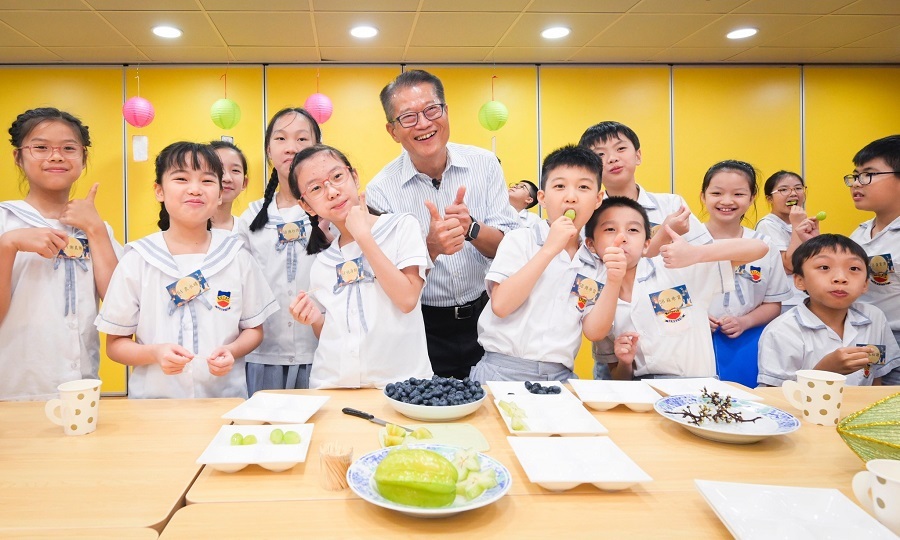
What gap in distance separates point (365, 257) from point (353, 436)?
2.73 feet

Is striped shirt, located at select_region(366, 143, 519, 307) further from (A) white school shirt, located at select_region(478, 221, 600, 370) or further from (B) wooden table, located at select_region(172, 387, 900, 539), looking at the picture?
(B) wooden table, located at select_region(172, 387, 900, 539)

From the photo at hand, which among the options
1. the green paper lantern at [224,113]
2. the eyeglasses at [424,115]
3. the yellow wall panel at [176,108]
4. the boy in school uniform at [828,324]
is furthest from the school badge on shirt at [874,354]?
the yellow wall panel at [176,108]

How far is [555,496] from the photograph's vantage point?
108 centimetres

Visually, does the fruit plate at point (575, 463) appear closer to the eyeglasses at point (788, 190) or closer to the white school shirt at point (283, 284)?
the white school shirt at point (283, 284)

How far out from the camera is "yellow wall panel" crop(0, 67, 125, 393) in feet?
17.5

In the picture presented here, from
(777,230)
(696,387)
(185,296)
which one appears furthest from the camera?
(777,230)

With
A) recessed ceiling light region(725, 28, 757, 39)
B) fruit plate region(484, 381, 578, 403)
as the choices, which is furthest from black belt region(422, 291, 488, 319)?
recessed ceiling light region(725, 28, 757, 39)

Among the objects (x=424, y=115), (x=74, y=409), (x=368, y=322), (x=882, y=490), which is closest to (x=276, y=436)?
(x=74, y=409)

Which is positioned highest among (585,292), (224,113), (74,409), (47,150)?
(224,113)

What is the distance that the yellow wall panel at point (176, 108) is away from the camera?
5387 mm

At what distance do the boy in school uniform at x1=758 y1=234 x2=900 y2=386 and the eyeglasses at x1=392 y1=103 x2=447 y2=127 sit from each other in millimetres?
1782

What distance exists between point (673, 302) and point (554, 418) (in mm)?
997

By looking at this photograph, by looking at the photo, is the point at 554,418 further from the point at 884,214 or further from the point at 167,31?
the point at 167,31

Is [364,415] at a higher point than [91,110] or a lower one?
lower
